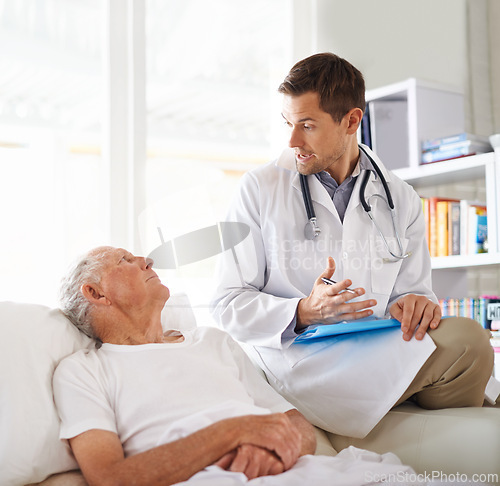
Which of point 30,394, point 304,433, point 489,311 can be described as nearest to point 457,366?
point 304,433

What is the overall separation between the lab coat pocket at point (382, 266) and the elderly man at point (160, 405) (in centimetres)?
46

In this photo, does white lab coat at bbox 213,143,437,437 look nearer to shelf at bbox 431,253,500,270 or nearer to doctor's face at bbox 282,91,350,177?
doctor's face at bbox 282,91,350,177

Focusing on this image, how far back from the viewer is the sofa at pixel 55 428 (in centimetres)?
112

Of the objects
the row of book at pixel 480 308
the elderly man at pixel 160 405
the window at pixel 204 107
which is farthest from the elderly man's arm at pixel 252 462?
the window at pixel 204 107

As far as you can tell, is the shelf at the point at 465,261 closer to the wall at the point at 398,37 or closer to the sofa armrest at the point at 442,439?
the wall at the point at 398,37

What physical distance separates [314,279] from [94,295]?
0.61 meters

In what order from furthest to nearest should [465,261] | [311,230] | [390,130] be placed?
[390,130]
[465,261]
[311,230]

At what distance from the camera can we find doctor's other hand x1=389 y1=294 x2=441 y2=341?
1417mm

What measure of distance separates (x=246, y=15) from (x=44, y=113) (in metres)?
1.11

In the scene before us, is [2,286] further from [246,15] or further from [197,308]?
[246,15]

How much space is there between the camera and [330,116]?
70.9 inches

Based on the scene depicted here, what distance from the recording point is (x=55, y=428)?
45.2 inches

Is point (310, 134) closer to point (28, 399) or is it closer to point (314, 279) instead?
point (314, 279)

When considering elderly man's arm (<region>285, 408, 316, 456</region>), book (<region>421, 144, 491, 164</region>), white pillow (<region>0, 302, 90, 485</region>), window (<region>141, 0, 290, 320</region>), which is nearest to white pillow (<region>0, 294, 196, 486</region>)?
white pillow (<region>0, 302, 90, 485</region>)
